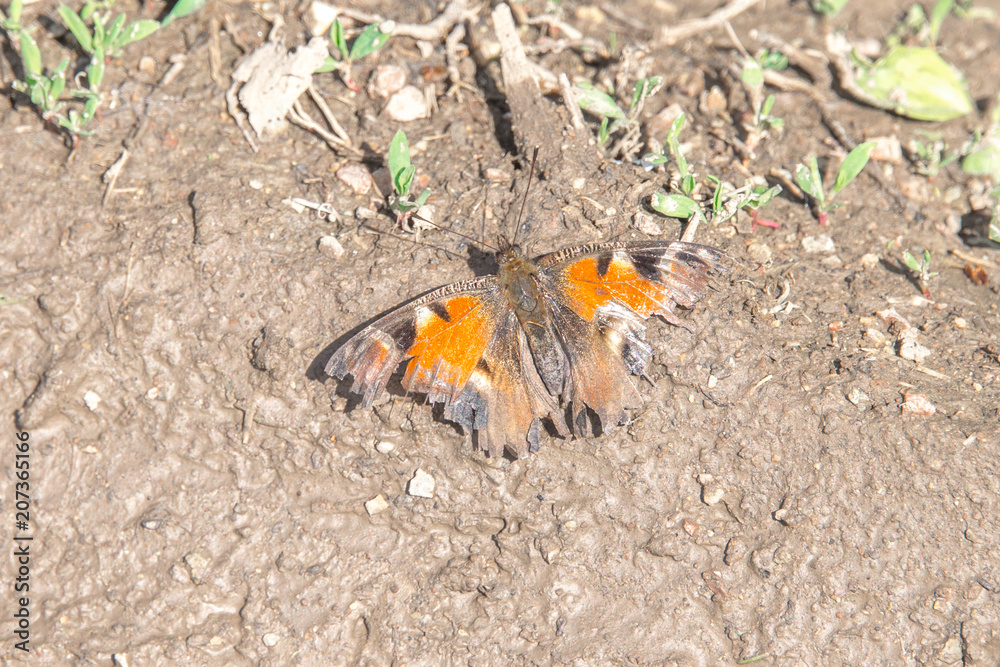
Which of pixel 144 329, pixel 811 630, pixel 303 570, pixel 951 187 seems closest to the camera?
pixel 811 630

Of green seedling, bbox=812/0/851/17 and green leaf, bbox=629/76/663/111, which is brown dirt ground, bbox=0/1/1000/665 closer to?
green leaf, bbox=629/76/663/111

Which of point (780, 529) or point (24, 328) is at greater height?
point (24, 328)

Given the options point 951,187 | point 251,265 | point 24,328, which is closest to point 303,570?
point 251,265

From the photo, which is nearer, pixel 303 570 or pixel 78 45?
pixel 303 570

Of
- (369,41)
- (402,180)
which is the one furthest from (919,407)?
(369,41)

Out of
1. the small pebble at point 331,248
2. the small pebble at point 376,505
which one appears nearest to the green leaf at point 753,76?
the small pebble at point 331,248

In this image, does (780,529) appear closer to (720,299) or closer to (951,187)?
(720,299)

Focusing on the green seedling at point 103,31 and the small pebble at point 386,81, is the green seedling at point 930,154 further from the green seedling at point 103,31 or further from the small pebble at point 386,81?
the green seedling at point 103,31

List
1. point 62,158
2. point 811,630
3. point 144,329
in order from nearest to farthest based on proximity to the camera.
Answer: point 811,630, point 144,329, point 62,158
